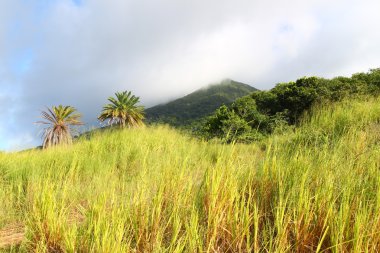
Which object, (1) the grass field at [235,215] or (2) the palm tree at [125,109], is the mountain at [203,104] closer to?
(2) the palm tree at [125,109]

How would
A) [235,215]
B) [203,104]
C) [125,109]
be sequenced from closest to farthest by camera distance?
[235,215] → [125,109] → [203,104]

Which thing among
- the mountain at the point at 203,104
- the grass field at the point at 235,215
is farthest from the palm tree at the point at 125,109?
the mountain at the point at 203,104

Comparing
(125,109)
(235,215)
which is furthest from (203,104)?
(235,215)

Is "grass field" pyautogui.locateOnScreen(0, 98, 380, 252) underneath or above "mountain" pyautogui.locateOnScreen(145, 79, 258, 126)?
underneath

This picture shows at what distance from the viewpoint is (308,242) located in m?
2.30

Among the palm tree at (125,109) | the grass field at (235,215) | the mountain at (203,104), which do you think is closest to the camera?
the grass field at (235,215)

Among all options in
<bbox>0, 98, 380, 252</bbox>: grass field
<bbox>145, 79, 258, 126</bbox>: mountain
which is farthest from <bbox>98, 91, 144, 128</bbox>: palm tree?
<bbox>145, 79, 258, 126</bbox>: mountain

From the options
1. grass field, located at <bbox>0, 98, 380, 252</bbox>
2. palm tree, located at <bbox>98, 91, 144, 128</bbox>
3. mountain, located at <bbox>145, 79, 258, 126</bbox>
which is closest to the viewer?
grass field, located at <bbox>0, 98, 380, 252</bbox>

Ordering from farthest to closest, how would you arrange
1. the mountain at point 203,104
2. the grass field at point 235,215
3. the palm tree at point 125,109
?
the mountain at point 203,104
the palm tree at point 125,109
the grass field at point 235,215

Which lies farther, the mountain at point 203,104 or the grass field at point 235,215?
the mountain at point 203,104

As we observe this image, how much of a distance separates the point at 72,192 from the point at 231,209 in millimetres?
2423

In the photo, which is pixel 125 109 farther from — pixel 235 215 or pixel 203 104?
pixel 203 104

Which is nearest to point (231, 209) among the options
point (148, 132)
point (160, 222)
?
point (160, 222)

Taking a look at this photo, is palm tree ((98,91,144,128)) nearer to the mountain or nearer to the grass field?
the grass field
